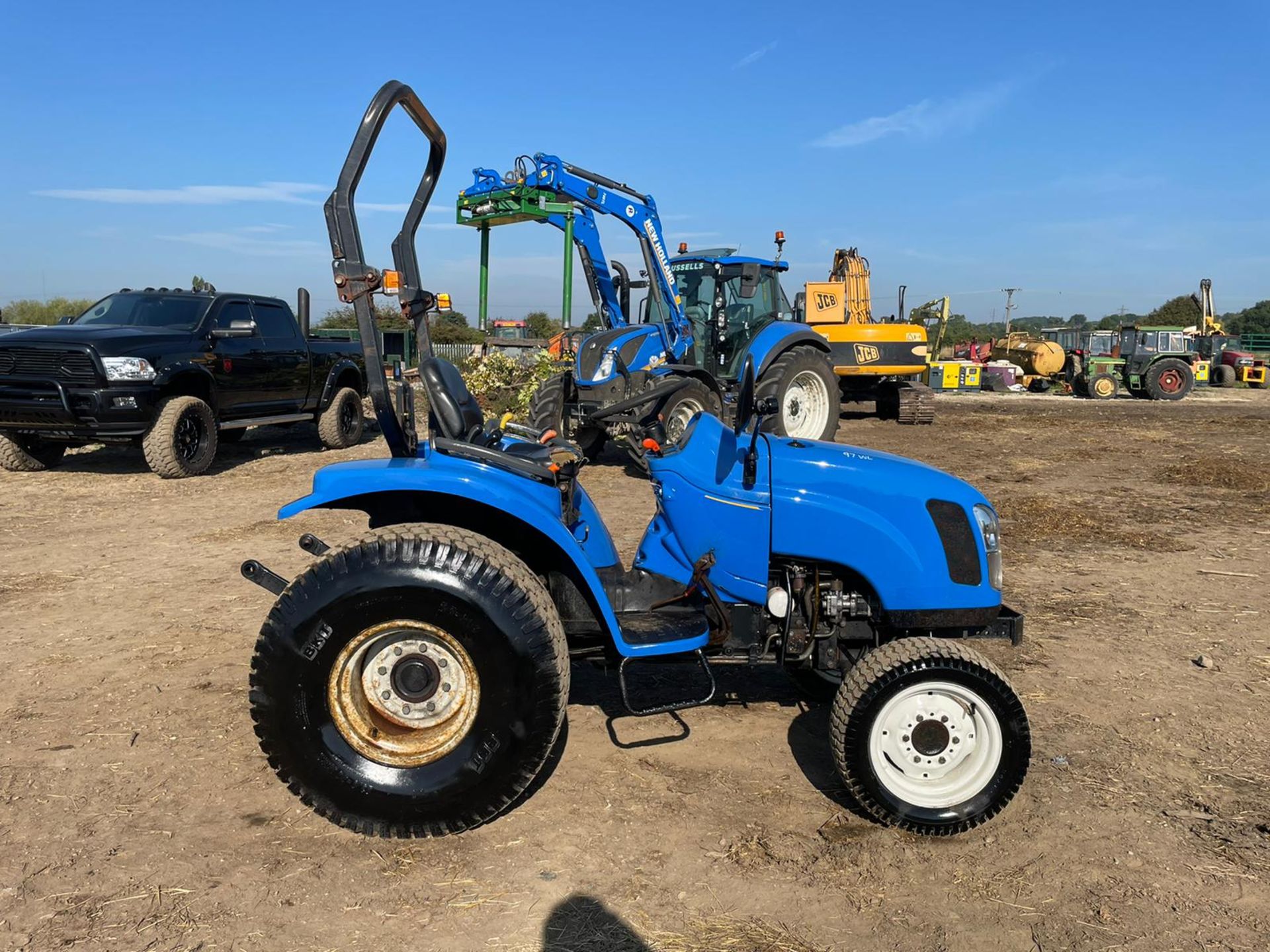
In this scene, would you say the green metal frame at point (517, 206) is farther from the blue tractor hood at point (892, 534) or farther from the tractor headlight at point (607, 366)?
the blue tractor hood at point (892, 534)

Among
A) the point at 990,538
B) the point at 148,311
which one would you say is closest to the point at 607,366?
the point at 148,311

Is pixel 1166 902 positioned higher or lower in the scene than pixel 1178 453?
lower

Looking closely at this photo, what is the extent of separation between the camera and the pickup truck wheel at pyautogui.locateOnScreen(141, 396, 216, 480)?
30.0ft

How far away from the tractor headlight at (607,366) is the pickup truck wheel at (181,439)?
4.08 metres

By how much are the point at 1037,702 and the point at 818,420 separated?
25.9 feet

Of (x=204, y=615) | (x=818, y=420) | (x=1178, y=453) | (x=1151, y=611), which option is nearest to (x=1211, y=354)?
(x=1178, y=453)

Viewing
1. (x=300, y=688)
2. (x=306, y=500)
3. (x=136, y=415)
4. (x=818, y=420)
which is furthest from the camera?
(x=818, y=420)

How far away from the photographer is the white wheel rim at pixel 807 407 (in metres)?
11.6

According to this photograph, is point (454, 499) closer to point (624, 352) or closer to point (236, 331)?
point (624, 352)

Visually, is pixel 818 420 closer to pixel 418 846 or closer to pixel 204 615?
pixel 204 615

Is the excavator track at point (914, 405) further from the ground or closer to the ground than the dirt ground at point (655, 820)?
further from the ground

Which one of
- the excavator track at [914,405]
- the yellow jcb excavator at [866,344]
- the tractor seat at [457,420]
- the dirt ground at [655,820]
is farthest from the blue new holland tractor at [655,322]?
the tractor seat at [457,420]

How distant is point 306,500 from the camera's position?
318 cm

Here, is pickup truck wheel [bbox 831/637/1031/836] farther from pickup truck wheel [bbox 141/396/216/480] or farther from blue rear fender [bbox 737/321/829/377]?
pickup truck wheel [bbox 141/396/216/480]
